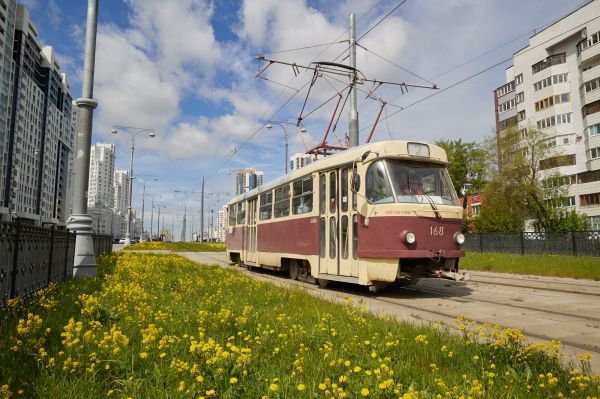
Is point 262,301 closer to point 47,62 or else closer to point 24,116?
point 24,116

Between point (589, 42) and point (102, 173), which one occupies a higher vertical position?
point (102, 173)

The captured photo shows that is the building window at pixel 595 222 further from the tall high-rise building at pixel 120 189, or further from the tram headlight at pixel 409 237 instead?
the tall high-rise building at pixel 120 189

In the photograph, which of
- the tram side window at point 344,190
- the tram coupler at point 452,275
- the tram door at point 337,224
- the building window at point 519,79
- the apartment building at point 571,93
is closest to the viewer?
the tram coupler at point 452,275

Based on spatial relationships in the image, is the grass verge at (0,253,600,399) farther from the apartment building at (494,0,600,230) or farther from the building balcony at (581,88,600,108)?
the building balcony at (581,88,600,108)

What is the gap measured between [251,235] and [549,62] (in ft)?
159

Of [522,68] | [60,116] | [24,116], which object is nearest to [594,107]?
[522,68]

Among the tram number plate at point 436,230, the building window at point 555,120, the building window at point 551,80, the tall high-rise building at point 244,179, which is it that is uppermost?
the building window at point 551,80

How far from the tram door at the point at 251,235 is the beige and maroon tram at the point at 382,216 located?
5.17 meters

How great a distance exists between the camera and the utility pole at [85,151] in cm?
1009

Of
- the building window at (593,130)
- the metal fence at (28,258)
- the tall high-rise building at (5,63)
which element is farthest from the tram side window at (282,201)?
the tall high-rise building at (5,63)

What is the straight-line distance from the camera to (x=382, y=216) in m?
8.64

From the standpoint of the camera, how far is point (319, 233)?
10.6 meters

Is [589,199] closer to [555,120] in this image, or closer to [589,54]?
[555,120]

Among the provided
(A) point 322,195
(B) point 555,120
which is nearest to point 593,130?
(B) point 555,120
